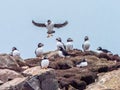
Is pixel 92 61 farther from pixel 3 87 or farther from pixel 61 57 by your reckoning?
pixel 3 87

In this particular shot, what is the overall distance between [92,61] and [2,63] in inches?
318

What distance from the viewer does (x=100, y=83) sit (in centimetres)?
4650

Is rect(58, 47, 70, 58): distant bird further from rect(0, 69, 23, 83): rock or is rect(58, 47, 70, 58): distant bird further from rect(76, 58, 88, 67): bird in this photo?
rect(0, 69, 23, 83): rock

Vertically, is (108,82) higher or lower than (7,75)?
lower

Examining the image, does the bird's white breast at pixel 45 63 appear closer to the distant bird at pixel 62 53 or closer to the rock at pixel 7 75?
the rock at pixel 7 75

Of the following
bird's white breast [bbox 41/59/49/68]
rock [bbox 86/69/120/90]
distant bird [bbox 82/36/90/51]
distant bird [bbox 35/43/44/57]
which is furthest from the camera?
distant bird [bbox 82/36/90/51]

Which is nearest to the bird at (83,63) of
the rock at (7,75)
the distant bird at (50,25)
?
the rock at (7,75)

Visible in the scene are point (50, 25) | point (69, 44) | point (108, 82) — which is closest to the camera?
point (108, 82)

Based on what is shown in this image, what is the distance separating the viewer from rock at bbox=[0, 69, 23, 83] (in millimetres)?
44969

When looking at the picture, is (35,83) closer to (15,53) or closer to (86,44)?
(15,53)

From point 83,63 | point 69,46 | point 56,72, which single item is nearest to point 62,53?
point 83,63

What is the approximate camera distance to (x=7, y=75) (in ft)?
148

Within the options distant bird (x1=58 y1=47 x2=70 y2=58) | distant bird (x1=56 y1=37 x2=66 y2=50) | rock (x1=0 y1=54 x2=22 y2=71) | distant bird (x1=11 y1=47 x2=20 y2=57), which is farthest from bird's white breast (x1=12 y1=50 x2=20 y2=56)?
rock (x1=0 y1=54 x2=22 y2=71)

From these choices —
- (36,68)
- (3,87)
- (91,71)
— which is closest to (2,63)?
(36,68)
